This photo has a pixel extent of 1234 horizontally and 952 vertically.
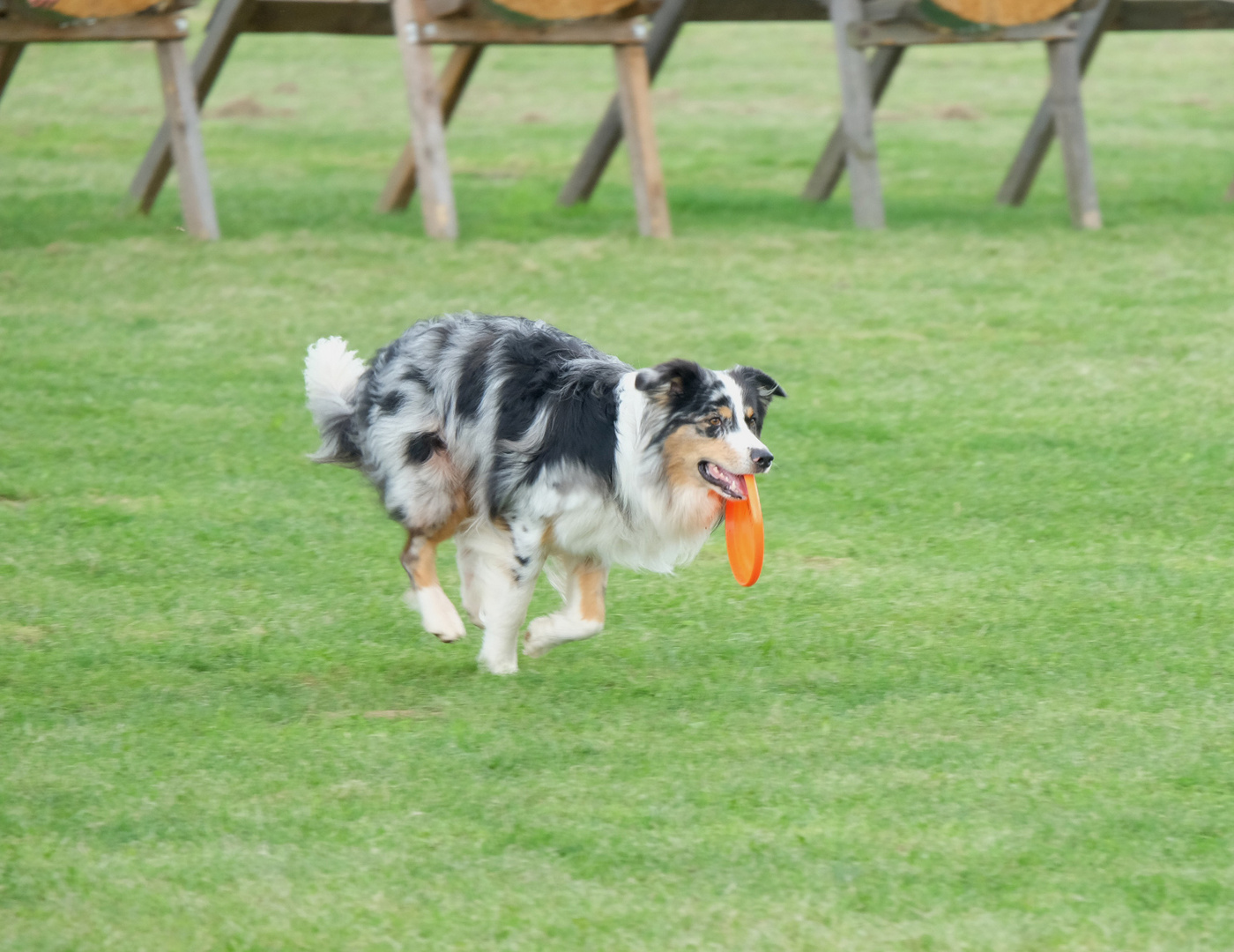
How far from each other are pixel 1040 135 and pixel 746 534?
29.5 ft

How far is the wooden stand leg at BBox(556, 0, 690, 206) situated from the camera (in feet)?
42.1

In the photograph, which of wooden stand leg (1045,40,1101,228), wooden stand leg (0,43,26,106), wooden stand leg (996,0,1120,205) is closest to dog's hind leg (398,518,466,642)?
wooden stand leg (0,43,26,106)

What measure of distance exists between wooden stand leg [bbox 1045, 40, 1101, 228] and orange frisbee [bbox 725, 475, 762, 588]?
7.80m

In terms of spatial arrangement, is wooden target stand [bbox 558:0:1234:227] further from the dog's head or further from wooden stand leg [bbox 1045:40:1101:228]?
the dog's head

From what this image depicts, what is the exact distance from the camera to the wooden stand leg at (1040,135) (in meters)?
13.1

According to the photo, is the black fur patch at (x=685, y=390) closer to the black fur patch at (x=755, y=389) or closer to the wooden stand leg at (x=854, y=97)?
the black fur patch at (x=755, y=389)

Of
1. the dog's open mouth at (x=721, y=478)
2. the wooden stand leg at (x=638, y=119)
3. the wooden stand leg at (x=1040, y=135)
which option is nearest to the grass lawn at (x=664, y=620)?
the wooden stand leg at (x=1040, y=135)

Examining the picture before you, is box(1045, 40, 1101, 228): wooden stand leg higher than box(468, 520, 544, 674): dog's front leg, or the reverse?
box(468, 520, 544, 674): dog's front leg

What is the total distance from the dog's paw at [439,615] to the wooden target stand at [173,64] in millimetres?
6515

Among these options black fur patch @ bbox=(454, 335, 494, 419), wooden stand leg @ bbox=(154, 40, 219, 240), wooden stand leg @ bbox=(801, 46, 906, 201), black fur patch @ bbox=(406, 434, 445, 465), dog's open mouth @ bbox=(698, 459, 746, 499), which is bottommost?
wooden stand leg @ bbox=(801, 46, 906, 201)

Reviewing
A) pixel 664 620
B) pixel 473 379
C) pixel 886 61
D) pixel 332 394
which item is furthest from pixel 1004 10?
pixel 473 379

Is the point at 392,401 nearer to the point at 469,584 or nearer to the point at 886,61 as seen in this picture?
the point at 469,584

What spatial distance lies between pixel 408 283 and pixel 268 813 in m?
6.74

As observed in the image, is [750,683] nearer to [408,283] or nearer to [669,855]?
[669,855]
